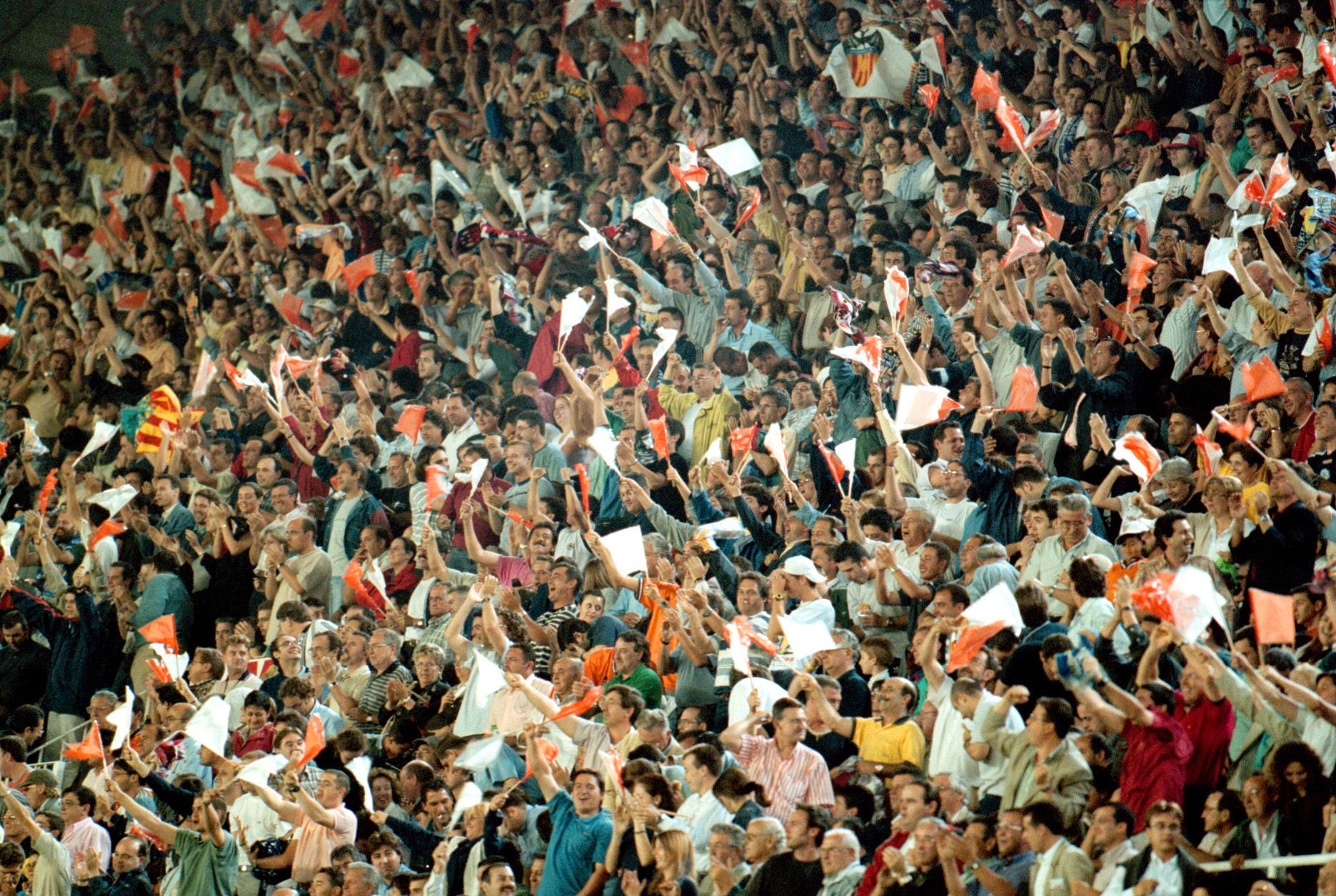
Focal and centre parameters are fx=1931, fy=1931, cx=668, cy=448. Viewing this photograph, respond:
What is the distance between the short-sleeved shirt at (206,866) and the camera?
802 cm

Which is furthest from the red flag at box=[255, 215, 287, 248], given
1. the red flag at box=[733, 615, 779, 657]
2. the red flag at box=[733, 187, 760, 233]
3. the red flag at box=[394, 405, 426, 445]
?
the red flag at box=[733, 615, 779, 657]

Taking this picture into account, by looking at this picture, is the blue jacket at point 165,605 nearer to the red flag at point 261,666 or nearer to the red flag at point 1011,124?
the red flag at point 261,666

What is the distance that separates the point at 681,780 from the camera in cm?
724

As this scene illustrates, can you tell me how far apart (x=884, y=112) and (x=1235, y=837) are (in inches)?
275

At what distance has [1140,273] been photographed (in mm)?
9562

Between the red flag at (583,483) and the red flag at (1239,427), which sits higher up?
the red flag at (1239,427)

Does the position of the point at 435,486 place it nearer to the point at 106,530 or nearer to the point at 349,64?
the point at 106,530

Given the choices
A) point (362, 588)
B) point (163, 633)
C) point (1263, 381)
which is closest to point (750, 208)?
point (362, 588)

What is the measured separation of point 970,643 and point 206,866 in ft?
11.0

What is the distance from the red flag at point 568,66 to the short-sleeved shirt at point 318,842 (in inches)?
292

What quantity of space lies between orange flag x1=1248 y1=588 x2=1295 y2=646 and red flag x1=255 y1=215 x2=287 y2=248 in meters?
9.64

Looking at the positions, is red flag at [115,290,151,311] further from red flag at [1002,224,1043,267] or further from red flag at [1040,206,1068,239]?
red flag at [1002,224,1043,267]

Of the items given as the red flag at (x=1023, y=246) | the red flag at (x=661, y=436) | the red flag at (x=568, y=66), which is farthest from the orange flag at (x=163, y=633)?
the red flag at (x=568, y=66)

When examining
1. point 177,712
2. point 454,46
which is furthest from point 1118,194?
point 454,46
